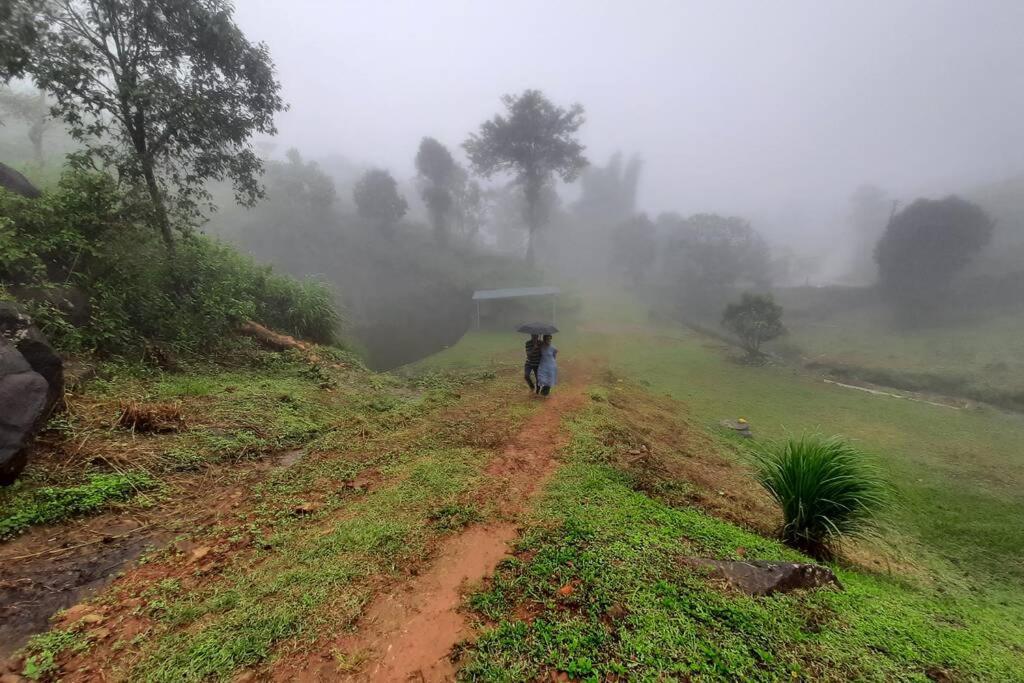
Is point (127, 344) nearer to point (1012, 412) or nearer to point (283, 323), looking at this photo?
point (283, 323)

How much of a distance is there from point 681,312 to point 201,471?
110 feet

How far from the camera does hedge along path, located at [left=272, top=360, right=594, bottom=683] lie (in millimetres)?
2281

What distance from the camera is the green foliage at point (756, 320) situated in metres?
18.3

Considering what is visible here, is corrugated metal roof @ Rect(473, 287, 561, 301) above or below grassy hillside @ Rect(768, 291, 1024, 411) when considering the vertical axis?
above

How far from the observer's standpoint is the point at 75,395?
4.62m

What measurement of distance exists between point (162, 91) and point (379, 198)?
2843cm

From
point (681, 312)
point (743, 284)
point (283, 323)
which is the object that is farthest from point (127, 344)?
point (743, 284)

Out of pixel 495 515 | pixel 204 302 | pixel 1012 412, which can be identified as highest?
pixel 204 302

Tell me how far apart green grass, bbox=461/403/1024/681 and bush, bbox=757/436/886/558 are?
1.28 ft

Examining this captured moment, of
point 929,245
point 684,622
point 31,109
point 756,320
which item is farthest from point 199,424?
point 929,245

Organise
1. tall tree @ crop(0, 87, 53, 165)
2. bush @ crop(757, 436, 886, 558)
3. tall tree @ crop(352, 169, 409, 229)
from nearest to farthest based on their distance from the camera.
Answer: bush @ crop(757, 436, 886, 558) → tall tree @ crop(0, 87, 53, 165) → tall tree @ crop(352, 169, 409, 229)

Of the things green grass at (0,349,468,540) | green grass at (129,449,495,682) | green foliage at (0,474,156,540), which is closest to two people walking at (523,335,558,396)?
green grass at (0,349,468,540)

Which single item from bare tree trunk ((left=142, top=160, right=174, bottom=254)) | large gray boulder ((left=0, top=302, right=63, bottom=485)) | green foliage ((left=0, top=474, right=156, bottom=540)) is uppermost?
bare tree trunk ((left=142, top=160, right=174, bottom=254))

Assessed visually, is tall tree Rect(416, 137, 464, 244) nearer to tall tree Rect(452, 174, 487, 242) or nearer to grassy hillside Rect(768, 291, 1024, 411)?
tall tree Rect(452, 174, 487, 242)
